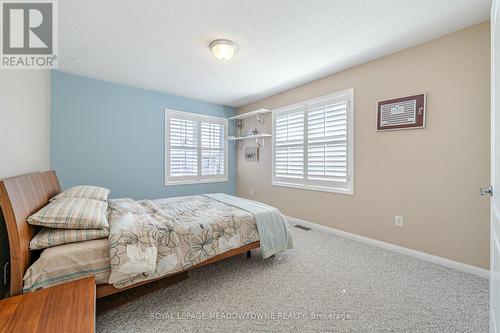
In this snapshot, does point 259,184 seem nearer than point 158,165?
No

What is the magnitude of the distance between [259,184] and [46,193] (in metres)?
3.36

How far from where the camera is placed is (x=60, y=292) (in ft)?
3.84

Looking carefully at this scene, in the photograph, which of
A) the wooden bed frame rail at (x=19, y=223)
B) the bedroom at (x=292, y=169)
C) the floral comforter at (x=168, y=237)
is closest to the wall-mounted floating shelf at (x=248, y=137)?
the bedroom at (x=292, y=169)

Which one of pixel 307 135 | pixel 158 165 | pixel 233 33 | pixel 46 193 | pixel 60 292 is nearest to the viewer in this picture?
pixel 60 292

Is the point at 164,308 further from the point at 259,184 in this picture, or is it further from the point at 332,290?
the point at 259,184

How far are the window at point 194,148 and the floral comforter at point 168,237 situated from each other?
186 cm

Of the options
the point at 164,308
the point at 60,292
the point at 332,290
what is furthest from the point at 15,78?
the point at 332,290

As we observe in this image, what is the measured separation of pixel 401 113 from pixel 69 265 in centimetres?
342

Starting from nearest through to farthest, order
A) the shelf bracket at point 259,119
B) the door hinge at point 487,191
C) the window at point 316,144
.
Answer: the door hinge at point 487,191
the window at point 316,144
the shelf bracket at point 259,119

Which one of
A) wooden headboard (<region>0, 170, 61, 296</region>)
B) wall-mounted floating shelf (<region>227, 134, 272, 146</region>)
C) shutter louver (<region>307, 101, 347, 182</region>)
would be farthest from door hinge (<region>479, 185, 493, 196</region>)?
wall-mounted floating shelf (<region>227, 134, 272, 146</region>)

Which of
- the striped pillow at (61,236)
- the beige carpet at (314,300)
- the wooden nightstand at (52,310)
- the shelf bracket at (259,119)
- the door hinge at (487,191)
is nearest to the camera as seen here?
the wooden nightstand at (52,310)

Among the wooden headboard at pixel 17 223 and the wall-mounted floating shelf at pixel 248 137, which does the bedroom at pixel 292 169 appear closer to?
the wooden headboard at pixel 17 223

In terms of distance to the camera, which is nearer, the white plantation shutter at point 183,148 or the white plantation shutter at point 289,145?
the white plantation shutter at point 289,145

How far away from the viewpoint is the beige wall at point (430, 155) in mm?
2049
